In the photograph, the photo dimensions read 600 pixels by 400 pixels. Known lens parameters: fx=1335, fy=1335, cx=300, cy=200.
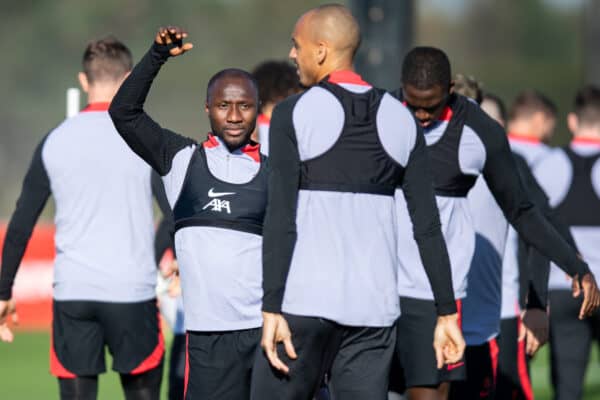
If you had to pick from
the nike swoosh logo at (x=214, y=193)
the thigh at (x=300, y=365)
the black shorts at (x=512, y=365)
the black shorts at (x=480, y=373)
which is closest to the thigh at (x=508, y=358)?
the black shorts at (x=512, y=365)

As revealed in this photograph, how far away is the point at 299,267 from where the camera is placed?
484 centimetres

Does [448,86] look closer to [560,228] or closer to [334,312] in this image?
[560,228]

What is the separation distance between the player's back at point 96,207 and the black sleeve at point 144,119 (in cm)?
111

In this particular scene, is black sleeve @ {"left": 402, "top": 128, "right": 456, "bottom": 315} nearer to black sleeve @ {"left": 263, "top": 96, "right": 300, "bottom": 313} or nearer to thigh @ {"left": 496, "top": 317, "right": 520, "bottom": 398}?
black sleeve @ {"left": 263, "top": 96, "right": 300, "bottom": 313}

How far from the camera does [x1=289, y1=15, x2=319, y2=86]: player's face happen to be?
198 inches

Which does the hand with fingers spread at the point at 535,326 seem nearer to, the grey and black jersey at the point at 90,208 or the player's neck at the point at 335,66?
the grey and black jersey at the point at 90,208

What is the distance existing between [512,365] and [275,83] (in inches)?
83.1

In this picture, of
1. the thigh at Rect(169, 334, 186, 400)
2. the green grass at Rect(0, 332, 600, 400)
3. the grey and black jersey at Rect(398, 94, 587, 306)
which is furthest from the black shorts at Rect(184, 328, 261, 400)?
the green grass at Rect(0, 332, 600, 400)

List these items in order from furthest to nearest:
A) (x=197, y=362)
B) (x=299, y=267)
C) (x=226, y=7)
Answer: (x=226, y=7)
(x=197, y=362)
(x=299, y=267)

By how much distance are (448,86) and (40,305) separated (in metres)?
9.89

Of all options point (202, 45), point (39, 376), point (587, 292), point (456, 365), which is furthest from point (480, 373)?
point (202, 45)

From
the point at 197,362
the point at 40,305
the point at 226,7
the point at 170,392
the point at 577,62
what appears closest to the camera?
the point at 197,362

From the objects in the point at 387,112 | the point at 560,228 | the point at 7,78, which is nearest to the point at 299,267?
the point at 387,112

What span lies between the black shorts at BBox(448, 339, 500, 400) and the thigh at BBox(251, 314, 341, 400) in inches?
84.4
